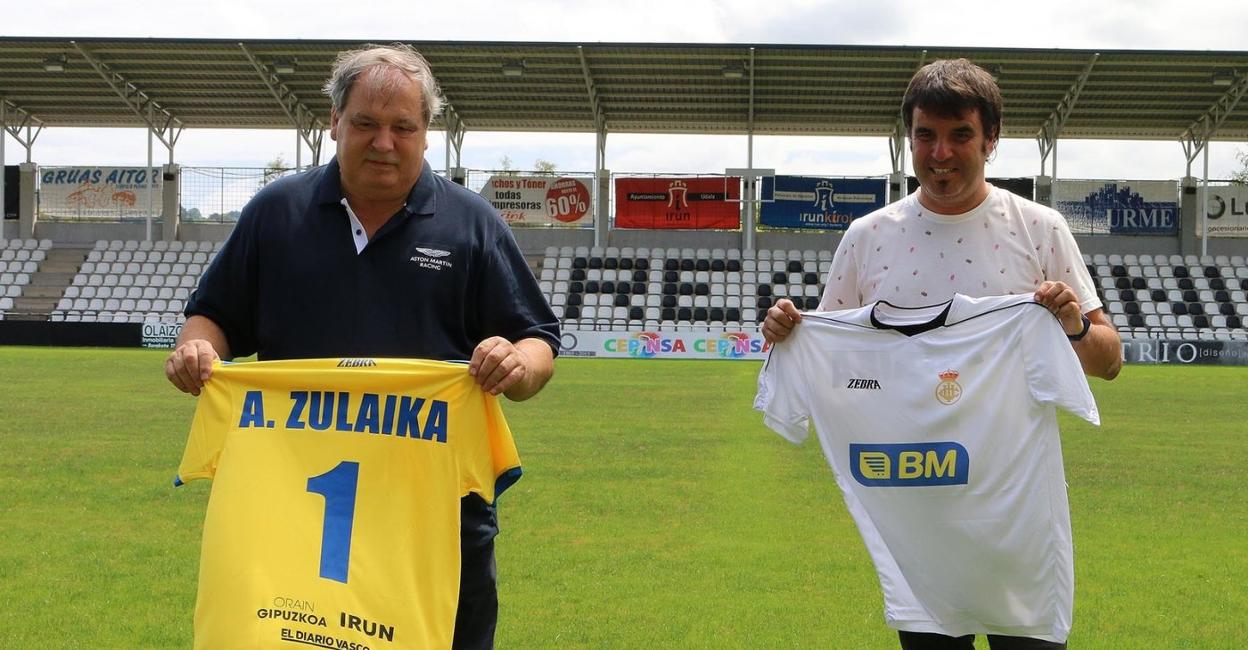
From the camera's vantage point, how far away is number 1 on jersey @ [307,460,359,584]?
10.0ft

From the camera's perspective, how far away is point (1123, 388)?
2059cm

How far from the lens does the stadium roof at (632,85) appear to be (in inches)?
1357

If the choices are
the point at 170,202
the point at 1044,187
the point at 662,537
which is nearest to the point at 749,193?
the point at 1044,187

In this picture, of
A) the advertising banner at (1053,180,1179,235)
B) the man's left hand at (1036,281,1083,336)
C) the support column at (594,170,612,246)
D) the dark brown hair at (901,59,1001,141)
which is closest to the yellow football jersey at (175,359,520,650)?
the dark brown hair at (901,59,1001,141)

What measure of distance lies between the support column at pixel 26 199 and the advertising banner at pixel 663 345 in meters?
22.0

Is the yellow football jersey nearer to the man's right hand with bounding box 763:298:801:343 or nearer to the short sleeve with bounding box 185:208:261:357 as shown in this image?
the short sleeve with bounding box 185:208:261:357

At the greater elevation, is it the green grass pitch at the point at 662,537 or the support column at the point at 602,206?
the support column at the point at 602,206

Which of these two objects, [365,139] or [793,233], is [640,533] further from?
[793,233]

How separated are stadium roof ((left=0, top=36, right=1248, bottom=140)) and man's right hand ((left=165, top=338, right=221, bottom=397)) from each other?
103ft

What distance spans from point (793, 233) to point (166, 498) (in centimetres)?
3350

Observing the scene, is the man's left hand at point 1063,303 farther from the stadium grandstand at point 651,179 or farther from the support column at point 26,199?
the support column at point 26,199

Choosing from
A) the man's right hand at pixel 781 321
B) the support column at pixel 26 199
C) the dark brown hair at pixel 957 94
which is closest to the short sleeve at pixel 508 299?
the man's right hand at pixel 781 321

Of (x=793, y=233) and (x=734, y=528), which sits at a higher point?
(x=793, y=233)

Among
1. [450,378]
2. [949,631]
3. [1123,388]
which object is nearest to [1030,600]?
[949,631]
